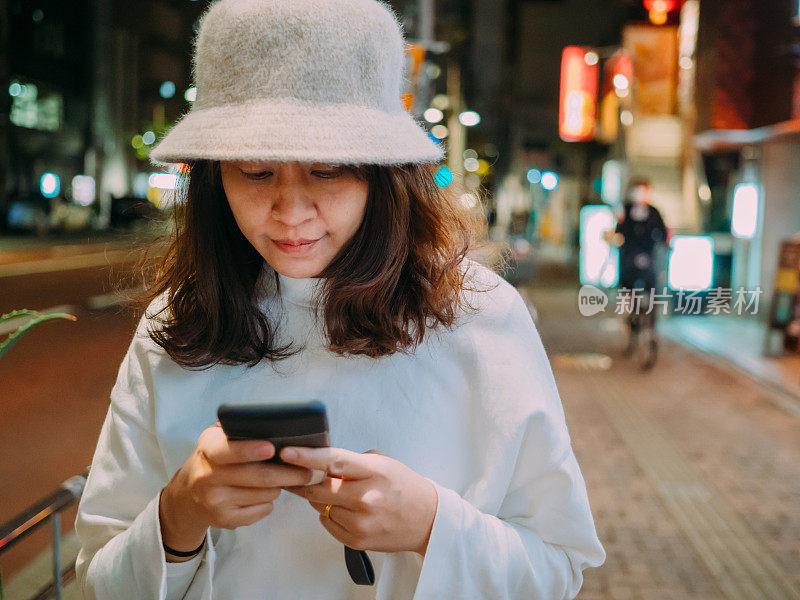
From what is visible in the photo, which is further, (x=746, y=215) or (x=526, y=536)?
(x=746, y=215)

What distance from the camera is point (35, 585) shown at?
3.29 meters

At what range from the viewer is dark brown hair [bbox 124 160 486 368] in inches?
48.0

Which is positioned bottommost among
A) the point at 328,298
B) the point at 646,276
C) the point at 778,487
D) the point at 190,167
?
the point at 778,487

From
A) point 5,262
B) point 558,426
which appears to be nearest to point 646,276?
point 558,426

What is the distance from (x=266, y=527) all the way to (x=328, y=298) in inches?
15.9

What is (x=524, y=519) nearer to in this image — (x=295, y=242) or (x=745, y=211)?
(x=295, y=242)

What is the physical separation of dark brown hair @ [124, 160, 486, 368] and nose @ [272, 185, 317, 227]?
98mm

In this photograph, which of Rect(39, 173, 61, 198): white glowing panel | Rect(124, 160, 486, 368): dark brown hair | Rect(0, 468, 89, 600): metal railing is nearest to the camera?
Rect(124, 160, 486, 368): dark brown hair

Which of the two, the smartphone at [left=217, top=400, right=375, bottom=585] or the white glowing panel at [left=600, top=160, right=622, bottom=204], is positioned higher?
the white glowing panel at [left=600, top=160, right=622, bottom=204]

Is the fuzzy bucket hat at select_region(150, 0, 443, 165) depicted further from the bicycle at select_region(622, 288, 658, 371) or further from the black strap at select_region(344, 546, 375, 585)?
the bicycle at select_region(622, 288, 658, 371)

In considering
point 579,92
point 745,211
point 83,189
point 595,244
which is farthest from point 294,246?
point 83,189

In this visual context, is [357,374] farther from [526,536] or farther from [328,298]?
[526,536]

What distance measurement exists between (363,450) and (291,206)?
1.40ft

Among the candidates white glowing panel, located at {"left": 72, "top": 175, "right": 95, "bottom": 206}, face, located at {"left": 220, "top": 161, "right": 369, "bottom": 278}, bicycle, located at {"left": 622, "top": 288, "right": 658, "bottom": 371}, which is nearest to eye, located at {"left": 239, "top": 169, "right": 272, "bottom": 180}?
face, located at {"left": 220, "top": 161, "right": 369, "bottom": 278}
